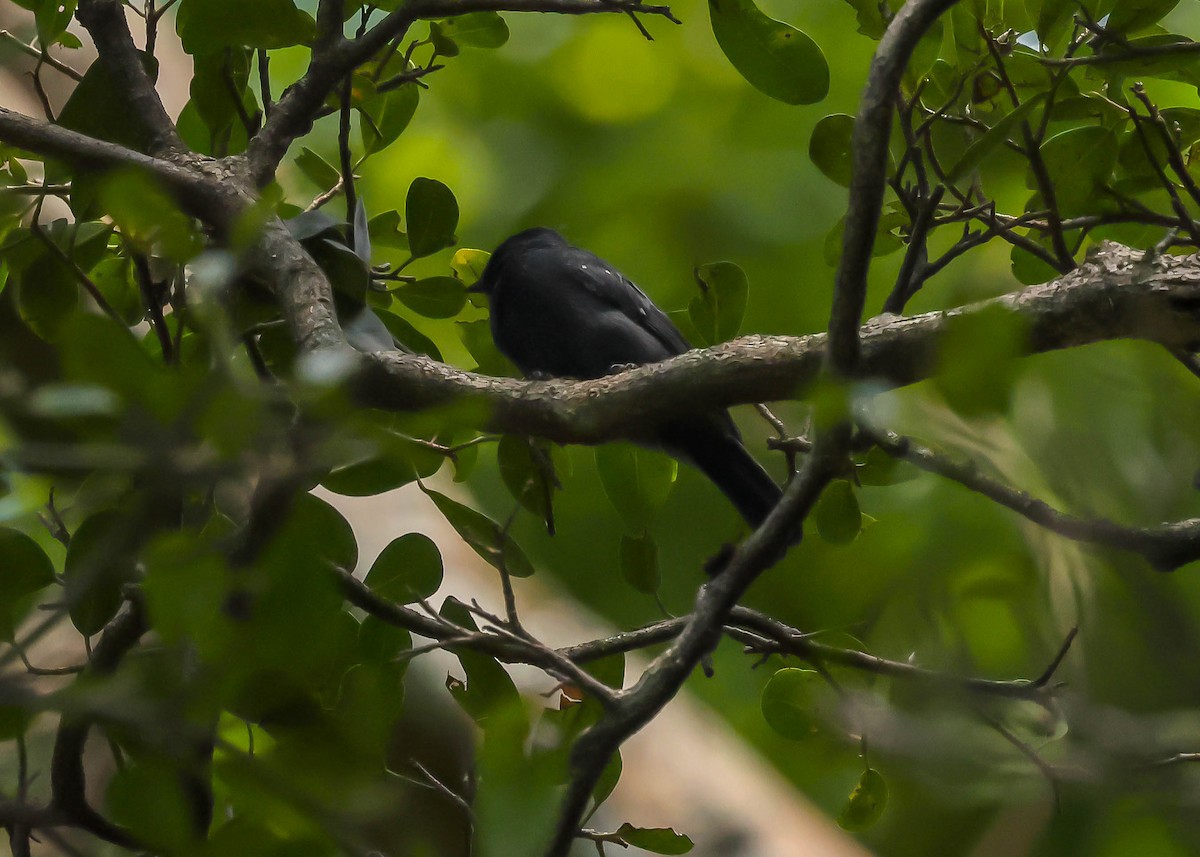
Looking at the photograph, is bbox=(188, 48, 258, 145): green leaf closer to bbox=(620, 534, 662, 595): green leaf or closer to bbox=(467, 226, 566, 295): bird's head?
bbox=(467, 226, 566, 295): bird's head

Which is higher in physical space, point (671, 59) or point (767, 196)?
point (671, 59)

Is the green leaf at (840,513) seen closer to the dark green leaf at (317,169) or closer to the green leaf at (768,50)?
the green leaf at (768,50)

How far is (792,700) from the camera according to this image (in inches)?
43.4

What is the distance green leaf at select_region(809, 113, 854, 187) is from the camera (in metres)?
1.08

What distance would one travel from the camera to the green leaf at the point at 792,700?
3.60 ft

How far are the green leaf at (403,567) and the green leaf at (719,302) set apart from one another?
16.6 inches

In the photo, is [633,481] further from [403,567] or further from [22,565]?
[22,565]

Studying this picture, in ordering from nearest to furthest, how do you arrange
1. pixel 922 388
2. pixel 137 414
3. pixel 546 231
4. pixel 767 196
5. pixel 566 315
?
1. pixel 137 414
2. pixel 922 388
3. pixel 566 315
4. pixel 546 231
5. pixel 767 196

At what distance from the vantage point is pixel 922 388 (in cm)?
60

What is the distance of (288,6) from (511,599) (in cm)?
62

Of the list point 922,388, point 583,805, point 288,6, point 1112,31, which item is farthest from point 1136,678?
point 288,6

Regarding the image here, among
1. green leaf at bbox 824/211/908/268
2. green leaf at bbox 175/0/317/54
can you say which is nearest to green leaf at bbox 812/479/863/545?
green leaf at bbox 824/211/908/268

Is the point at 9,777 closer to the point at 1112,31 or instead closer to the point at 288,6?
the point at 288,6

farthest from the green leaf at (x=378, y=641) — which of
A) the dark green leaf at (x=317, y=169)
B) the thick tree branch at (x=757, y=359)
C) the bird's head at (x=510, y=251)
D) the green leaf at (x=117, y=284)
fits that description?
the bird's head at (x=510, y=251)
